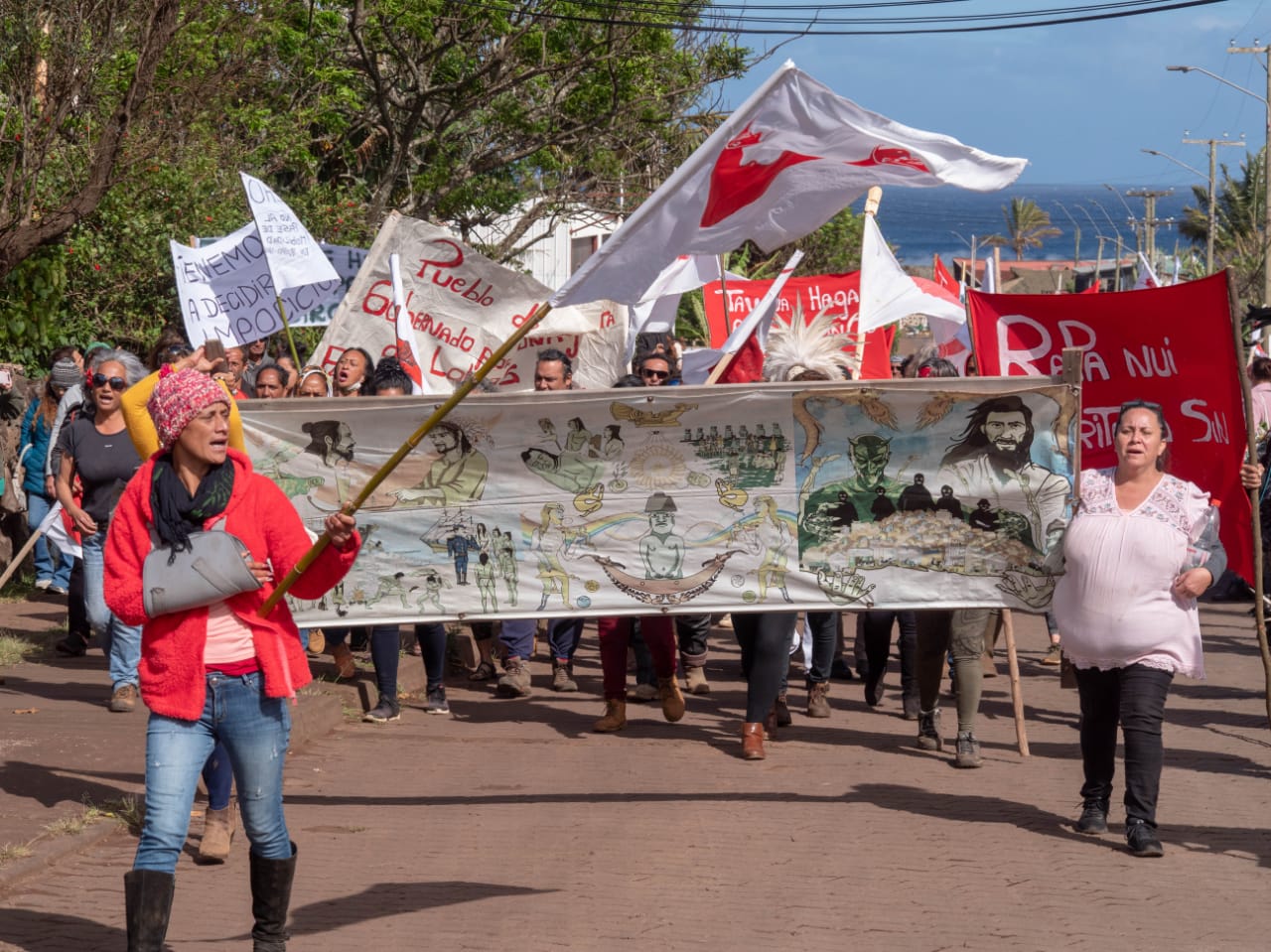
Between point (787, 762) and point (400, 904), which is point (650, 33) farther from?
point (400, 904)

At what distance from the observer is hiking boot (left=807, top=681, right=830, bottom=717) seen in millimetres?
9820

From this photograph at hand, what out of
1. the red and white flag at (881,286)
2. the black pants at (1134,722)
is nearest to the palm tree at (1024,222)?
the red and white flag at (881,286)

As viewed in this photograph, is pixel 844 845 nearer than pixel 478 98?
Yes

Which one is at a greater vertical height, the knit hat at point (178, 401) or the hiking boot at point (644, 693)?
the knit hat at point (178, 401)

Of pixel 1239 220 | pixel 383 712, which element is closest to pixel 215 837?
pixel 383 712

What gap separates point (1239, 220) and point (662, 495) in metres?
73.3

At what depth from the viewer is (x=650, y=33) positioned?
76.5 feet

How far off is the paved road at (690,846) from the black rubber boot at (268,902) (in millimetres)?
430


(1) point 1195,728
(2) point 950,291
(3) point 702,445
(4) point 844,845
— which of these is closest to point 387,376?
(3) point 702,445

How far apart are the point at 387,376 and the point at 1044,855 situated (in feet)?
16.1

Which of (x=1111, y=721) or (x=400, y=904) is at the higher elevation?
(x=1111, y=721)

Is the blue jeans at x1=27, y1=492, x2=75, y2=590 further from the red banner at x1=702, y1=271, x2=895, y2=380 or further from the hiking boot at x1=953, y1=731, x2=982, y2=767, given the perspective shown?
the hiking boot at x1=953, y1=731, x2=982, y2=767

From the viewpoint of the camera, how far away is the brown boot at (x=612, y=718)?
30.3ft

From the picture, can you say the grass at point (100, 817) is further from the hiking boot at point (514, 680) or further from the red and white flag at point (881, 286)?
the red and white flag at point (881, 286)
